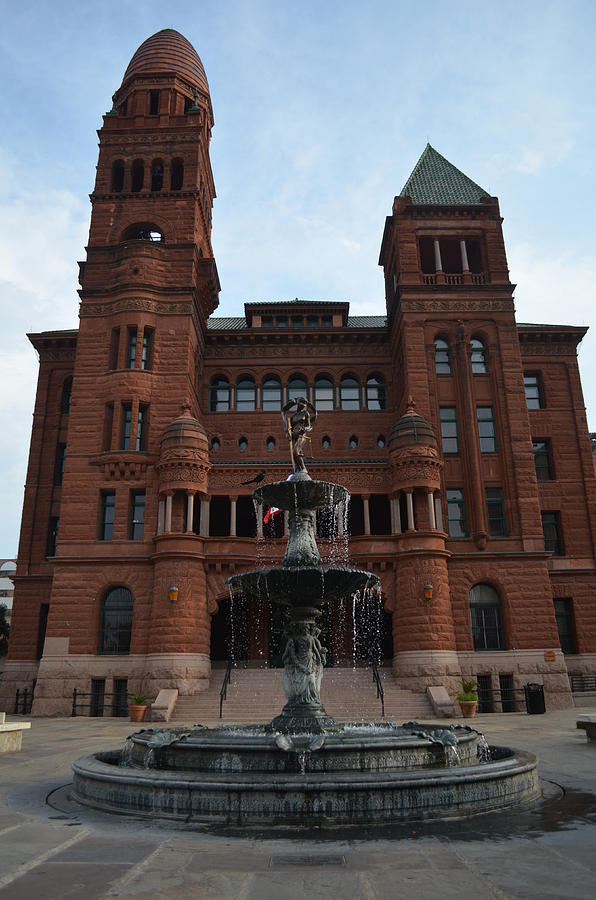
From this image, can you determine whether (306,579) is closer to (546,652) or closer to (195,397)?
(546,652)

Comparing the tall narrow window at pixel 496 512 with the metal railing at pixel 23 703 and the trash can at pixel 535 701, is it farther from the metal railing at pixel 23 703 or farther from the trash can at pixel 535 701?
the metal railing at pixel 23 703

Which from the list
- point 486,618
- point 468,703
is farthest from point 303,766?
point 486,618

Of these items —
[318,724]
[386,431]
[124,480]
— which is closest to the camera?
[318,724]

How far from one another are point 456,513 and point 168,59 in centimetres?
3282

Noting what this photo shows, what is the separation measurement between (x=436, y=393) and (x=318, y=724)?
2585 cm

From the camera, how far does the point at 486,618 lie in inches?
1245

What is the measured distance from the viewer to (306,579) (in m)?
11.9

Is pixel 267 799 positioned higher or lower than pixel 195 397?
lower

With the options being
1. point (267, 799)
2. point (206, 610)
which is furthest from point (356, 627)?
point (267, 799)

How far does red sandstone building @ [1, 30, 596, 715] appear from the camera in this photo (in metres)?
30.3

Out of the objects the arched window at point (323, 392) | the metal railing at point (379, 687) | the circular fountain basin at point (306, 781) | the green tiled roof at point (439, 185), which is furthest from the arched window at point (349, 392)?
the circular fountain basin at point (306, 781)

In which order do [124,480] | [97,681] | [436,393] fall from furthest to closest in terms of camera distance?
[436,393], [124,480], [97,681]

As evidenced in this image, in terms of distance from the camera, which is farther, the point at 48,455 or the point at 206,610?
the point at 48,455

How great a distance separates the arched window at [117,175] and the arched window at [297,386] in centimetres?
1452
